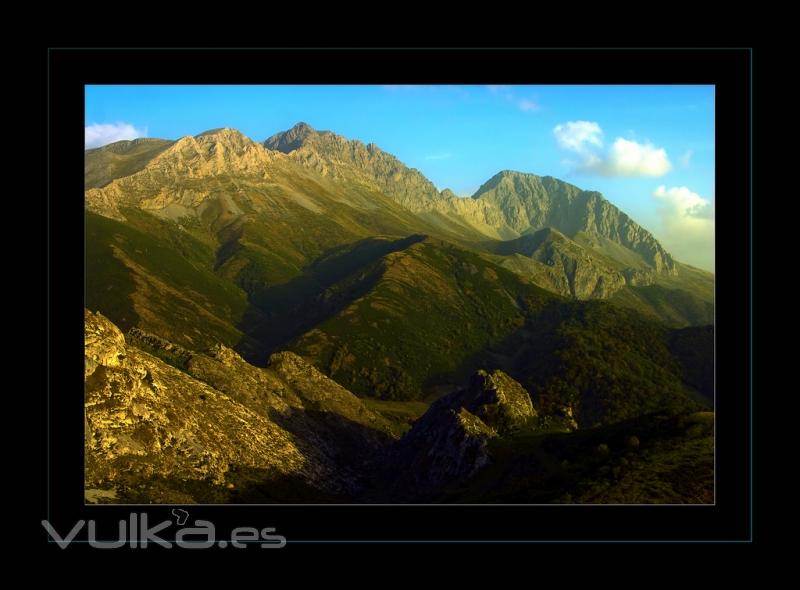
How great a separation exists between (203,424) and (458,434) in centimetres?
1746

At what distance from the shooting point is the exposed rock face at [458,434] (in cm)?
4866

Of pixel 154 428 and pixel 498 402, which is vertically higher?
pixel 154 428

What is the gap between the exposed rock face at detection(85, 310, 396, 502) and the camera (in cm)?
3875

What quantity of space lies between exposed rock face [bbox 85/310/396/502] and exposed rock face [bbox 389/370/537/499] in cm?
478

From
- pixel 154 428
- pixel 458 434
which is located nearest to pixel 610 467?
pixel 458 434

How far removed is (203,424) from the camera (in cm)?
4647

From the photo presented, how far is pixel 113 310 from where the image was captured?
167875 millimetres

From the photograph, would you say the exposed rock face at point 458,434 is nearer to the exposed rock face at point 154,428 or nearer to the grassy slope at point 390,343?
the exposed rock face at point 154,428
